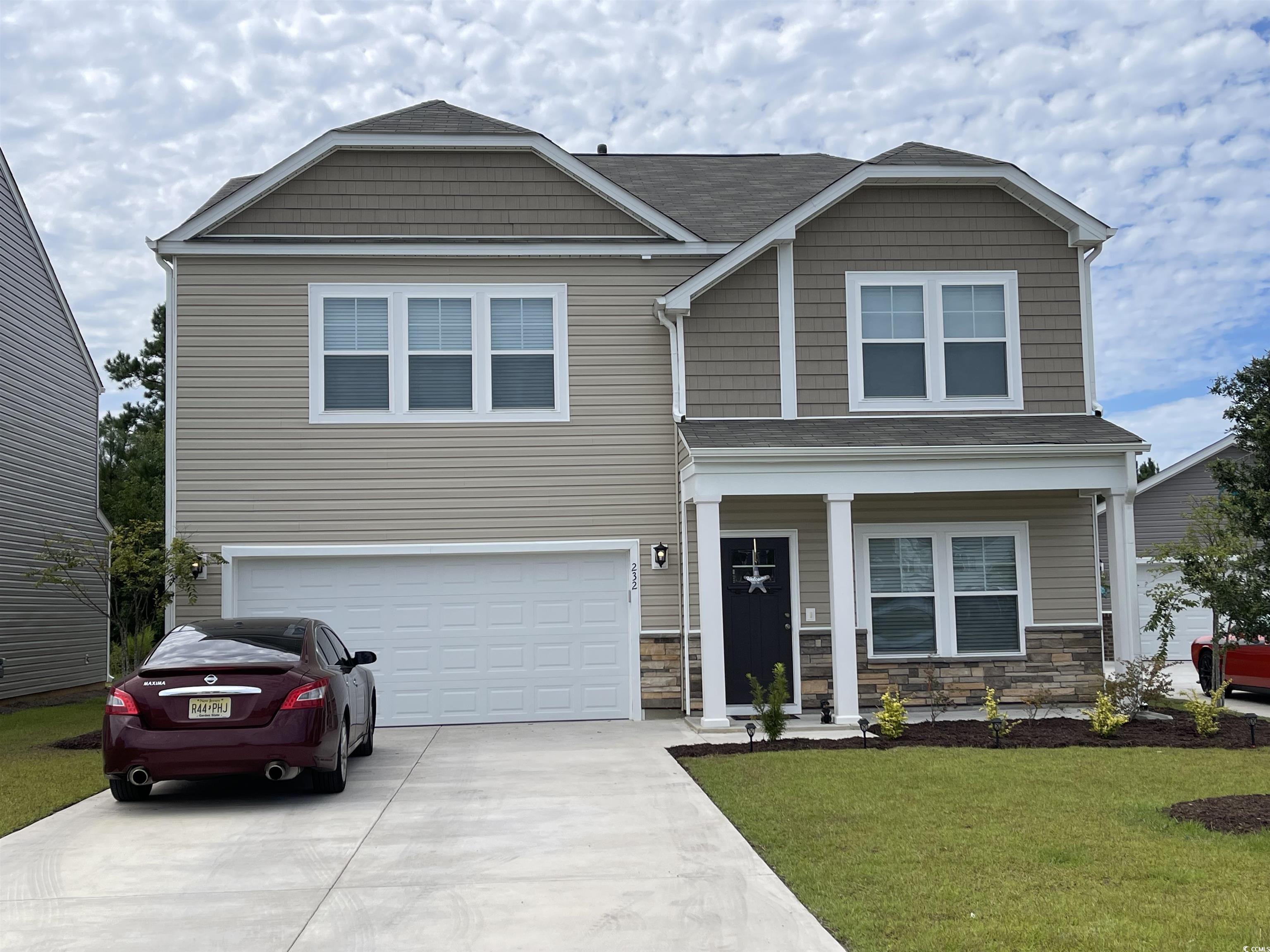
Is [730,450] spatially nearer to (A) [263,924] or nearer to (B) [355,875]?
(B) [355,875]

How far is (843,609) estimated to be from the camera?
12.8 metres

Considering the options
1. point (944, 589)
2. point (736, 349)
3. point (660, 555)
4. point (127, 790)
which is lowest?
point (127, 790)

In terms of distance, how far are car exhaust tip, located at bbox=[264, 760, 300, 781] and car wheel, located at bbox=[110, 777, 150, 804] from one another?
974 mm

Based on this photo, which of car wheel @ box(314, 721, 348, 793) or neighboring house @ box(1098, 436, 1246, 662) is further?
neighboring house @ box(1098, 436, 1246, 662)

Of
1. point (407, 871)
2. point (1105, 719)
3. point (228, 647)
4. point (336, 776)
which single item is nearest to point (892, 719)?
point (1105, 719)

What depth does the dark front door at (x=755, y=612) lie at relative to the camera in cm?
1396

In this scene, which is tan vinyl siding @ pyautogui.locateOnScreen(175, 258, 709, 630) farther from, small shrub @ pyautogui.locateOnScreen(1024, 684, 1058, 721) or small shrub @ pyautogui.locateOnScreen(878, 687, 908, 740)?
small shrub @ pyautogui.locateOnScreen(1024, 684, 1058, 721)

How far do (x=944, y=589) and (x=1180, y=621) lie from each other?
12.3 m

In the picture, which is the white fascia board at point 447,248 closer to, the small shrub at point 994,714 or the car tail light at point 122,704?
the small shrub at point 994,714

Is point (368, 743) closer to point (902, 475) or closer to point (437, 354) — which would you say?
point (437, 354)

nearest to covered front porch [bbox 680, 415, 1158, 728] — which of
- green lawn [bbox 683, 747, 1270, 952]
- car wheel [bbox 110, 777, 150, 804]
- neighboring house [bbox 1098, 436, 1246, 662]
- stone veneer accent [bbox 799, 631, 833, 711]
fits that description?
stone veneer accent [bbox 799, 631, 833, 711]

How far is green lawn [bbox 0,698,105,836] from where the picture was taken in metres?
8.82

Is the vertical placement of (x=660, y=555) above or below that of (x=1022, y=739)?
above

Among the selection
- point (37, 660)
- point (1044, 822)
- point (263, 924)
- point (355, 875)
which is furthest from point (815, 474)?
point (37, 660)
